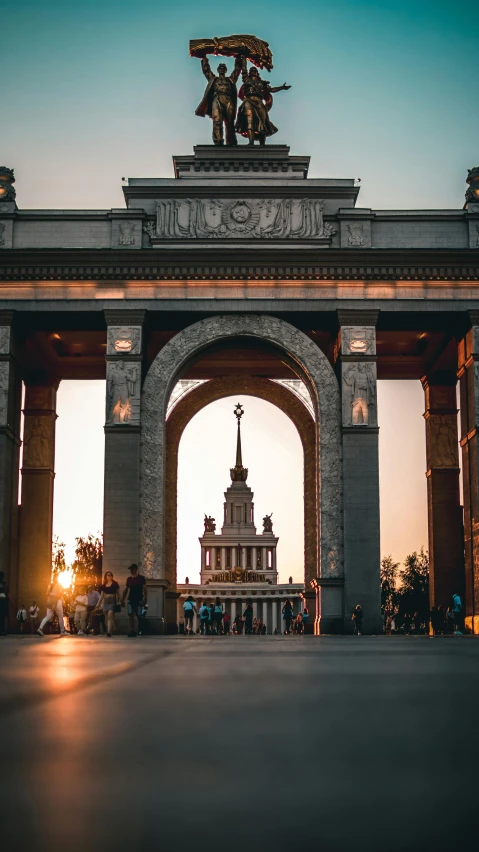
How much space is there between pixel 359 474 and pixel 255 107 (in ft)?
45.2

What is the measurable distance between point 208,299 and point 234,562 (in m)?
68.8

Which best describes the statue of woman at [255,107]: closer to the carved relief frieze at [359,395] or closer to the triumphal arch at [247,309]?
the triumphal arch at [247,309]

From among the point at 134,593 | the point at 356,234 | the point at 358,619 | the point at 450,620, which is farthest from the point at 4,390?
the point at 450,620

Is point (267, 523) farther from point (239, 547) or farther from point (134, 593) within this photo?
point (134, 593)

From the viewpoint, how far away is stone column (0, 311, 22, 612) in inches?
1294

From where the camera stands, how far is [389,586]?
267 feet

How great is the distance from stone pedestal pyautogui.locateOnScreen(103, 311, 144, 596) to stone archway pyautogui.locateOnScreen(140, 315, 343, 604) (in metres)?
0.38

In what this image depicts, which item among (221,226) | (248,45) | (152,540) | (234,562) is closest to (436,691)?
(152,540)

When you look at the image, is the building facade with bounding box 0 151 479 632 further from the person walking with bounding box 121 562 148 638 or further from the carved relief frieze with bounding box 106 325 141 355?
the person walking with bounding box 121 562 148 638

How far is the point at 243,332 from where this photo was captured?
34469 mm

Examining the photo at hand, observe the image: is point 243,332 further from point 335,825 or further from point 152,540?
point 335,825

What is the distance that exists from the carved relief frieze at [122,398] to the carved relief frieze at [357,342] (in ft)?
20.5

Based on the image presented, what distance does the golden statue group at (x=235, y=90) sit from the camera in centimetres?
3834

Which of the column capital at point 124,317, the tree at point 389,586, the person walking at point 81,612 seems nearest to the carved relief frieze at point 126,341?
the column capital at point 124,317
